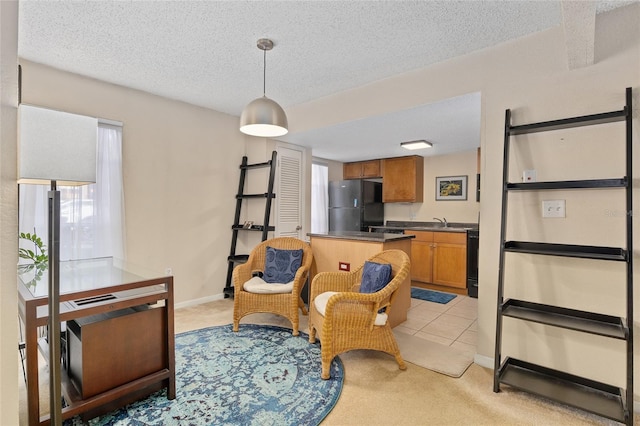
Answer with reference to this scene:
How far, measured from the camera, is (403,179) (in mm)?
5852

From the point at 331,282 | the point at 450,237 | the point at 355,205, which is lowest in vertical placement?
the point at 331,282

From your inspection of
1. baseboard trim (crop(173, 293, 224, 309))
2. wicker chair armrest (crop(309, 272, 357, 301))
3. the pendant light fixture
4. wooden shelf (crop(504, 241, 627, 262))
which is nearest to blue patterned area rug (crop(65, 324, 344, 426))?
wicker chair armrest (crop(309, 272, 357, 301))

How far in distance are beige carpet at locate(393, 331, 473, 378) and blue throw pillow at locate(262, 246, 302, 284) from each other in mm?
1249

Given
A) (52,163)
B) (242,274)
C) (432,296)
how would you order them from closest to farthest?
(52,163) < (242,274) < (432,296)

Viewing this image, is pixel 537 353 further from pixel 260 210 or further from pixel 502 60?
pixel 260 210

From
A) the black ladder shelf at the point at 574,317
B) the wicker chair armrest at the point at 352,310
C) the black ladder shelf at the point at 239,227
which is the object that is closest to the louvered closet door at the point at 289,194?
the black ladder shelf at the point at 239,227

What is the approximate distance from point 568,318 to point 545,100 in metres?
1.52

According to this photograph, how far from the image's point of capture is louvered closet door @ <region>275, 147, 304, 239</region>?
448 cm

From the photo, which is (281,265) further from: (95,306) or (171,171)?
(95,306)

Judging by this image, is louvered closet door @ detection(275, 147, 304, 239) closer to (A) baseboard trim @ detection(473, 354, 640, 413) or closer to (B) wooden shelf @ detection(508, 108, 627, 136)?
(A) baseboard trim @ detection(473, 354, 640, 413)

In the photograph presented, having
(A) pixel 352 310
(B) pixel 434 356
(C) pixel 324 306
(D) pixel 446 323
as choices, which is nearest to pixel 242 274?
(C) pixel 324 306

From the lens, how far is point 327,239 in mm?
3621

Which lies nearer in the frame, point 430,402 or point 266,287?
point 430,402

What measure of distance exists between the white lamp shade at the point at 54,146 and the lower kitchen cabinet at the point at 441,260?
180 inches
